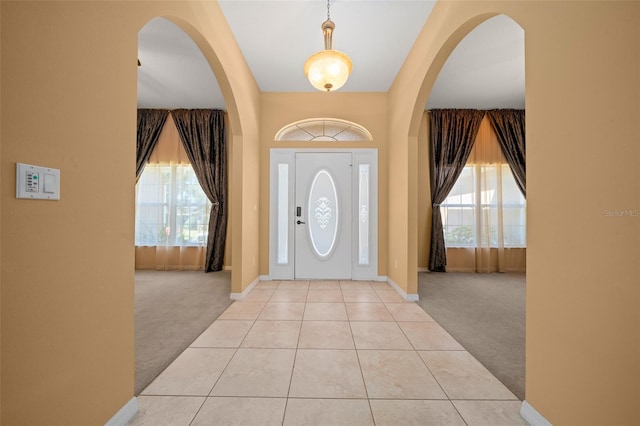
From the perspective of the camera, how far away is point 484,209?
16.4ft

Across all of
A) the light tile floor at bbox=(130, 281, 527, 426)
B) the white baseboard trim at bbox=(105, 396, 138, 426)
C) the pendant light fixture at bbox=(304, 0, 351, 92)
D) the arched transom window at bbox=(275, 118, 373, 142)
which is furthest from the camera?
the arched transom window at bbox=(275, 118, 373, 142)

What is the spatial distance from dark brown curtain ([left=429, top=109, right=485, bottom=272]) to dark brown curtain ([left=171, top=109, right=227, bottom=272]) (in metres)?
4.08

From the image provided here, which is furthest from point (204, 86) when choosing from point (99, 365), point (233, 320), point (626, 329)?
point (626, 329)

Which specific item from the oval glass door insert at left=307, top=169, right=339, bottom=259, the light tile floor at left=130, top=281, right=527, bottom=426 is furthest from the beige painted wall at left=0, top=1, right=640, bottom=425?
the oval glass door insert at left=307, top=169, right=339, bottom=259

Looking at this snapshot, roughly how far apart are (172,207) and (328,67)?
426cm

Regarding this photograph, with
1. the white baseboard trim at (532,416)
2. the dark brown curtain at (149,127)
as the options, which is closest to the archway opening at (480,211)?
the white baseboard trim at (532,416)

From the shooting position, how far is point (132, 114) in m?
1.42

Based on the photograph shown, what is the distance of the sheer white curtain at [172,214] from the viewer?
199 inches

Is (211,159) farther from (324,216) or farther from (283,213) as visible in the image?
(324,216)

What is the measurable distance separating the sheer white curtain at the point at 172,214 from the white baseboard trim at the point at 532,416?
197 inches

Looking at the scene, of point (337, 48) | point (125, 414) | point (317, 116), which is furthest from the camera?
point (317, 116)

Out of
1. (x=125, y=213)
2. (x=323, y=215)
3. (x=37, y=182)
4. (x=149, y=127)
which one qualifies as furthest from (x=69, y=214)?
(x=149, y=127)

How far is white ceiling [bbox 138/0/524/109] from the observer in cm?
265

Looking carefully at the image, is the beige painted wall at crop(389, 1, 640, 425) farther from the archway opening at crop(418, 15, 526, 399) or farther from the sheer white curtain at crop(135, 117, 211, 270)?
the sheer white curtain at crop(135, 117, 211, 270)
